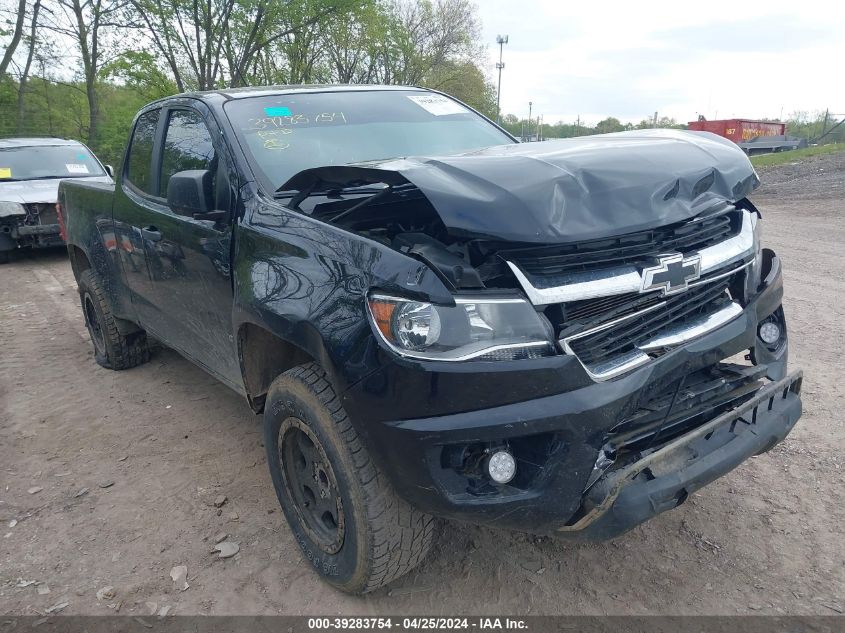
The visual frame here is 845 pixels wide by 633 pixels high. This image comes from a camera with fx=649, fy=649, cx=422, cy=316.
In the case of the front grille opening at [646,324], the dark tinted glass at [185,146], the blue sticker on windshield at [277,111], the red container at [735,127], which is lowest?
the front grille opening at [646,324]

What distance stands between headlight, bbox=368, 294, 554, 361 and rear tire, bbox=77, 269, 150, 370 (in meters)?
3.59

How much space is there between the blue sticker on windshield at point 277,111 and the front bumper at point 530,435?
71.7 inches

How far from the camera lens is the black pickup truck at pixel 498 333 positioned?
191 centimetres

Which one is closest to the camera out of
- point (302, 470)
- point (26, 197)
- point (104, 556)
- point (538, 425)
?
point (538, 425)

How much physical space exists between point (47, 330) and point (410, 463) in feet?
18.3

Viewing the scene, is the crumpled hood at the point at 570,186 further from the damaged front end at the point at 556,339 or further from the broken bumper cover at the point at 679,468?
the broken bumper cover at the point at 679,468

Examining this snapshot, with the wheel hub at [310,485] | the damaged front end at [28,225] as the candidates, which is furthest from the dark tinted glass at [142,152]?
the damaged front end at [28,225]

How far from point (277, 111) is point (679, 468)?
2.51m

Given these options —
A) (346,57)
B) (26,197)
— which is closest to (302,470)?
(26,197)

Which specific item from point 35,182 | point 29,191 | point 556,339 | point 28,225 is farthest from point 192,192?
point 35,182

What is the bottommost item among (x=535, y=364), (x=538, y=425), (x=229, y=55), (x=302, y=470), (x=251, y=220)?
(x=302, y=470)

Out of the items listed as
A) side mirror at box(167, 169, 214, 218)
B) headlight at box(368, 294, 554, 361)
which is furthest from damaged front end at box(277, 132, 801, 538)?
side mirror at box(167, 169, 214, 218)

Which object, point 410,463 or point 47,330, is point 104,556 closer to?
point 410,463

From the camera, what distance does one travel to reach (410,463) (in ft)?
6.46
